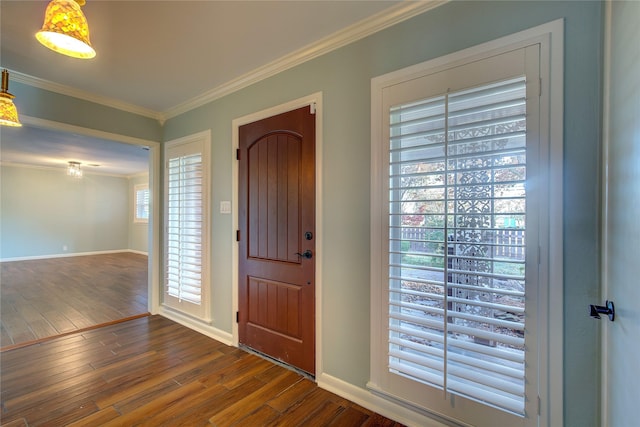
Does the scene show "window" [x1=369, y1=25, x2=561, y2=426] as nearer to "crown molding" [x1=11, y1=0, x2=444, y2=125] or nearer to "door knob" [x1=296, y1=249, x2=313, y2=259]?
"crown molding" [x1=11, y1=0, x2=444, y2=125]

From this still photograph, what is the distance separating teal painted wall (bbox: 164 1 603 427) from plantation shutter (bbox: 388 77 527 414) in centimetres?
19

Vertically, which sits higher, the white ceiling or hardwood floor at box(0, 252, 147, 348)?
the white ceiling

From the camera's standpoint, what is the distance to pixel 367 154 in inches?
72.7

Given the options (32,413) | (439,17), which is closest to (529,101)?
(439,17)

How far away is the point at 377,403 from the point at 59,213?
31.5 feet

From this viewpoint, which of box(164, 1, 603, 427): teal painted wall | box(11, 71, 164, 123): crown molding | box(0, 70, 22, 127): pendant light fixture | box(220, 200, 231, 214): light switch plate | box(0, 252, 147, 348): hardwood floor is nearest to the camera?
box(164, 1, 603, 427): teal painted wall

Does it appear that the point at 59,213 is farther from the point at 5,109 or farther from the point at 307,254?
the point at 307,254

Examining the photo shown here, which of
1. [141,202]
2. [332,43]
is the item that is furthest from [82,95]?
[141,202]

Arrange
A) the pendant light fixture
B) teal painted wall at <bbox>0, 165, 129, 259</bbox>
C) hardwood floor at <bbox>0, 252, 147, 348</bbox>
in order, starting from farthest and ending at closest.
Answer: teal painted wall at <bbox>0, 165, 129, 259</bbox> → hardwood floor at <bbox>0, 252, 147, 348</bbox> → the pendant light fixture

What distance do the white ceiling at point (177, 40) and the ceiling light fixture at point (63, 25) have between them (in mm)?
621

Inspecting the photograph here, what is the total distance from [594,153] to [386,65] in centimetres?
117

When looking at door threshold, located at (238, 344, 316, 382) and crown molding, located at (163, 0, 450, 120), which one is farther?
door threshold, located at (238, 344, 316, 382)

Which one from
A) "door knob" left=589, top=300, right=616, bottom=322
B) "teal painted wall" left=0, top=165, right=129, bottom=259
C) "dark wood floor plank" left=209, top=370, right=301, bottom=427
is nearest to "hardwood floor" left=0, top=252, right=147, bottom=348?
"teal painted wall" left=0, top=165, right=129, bottom=259

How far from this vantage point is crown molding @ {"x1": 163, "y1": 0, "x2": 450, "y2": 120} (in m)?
1.65
